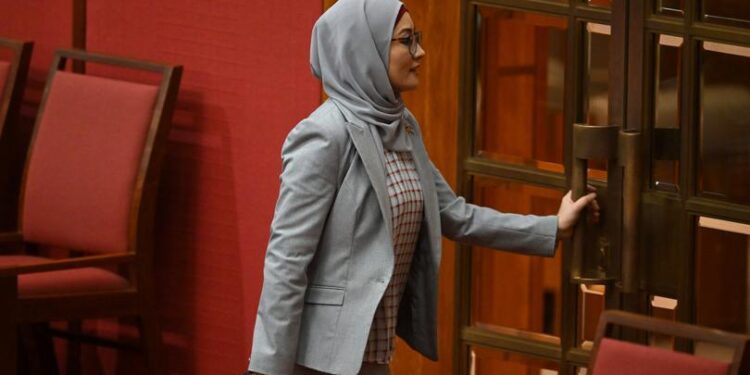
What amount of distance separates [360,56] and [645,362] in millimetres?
780

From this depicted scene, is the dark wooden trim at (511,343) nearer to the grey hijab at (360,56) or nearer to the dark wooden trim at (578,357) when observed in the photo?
the dark wooden trim at (578,357)

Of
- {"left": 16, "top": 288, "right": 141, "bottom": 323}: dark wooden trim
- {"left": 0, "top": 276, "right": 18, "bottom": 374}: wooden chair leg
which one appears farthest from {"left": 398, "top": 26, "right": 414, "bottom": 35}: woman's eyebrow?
{"left": 16, "top": 288, "right": 141, "bottom": 323}: dark wooden trim

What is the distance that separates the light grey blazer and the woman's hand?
249 mm

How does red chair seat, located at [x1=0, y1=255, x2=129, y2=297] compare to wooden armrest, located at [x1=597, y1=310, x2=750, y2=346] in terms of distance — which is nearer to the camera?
wooden armrest, located at [x1=597, y1=310, x2=750, y2=346]

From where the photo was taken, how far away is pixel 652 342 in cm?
329

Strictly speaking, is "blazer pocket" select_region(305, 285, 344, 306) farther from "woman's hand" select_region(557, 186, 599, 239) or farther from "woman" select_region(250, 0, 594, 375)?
"woman's hand" select_region(557, 186, 599, 239)

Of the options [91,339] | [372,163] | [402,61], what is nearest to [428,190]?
[372,163]

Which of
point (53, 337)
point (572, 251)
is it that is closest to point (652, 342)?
point (572, 251)

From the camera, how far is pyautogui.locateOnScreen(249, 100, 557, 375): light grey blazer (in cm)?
311

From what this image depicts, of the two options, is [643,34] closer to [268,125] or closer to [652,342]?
[652,342]

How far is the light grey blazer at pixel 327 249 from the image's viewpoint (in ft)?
10.2

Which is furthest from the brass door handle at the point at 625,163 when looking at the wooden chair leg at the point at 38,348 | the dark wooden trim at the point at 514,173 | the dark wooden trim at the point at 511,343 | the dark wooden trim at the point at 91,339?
the wooden chair leg at the point at 38,348

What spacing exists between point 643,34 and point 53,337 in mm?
2326

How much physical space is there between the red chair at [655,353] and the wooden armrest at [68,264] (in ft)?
5.21
